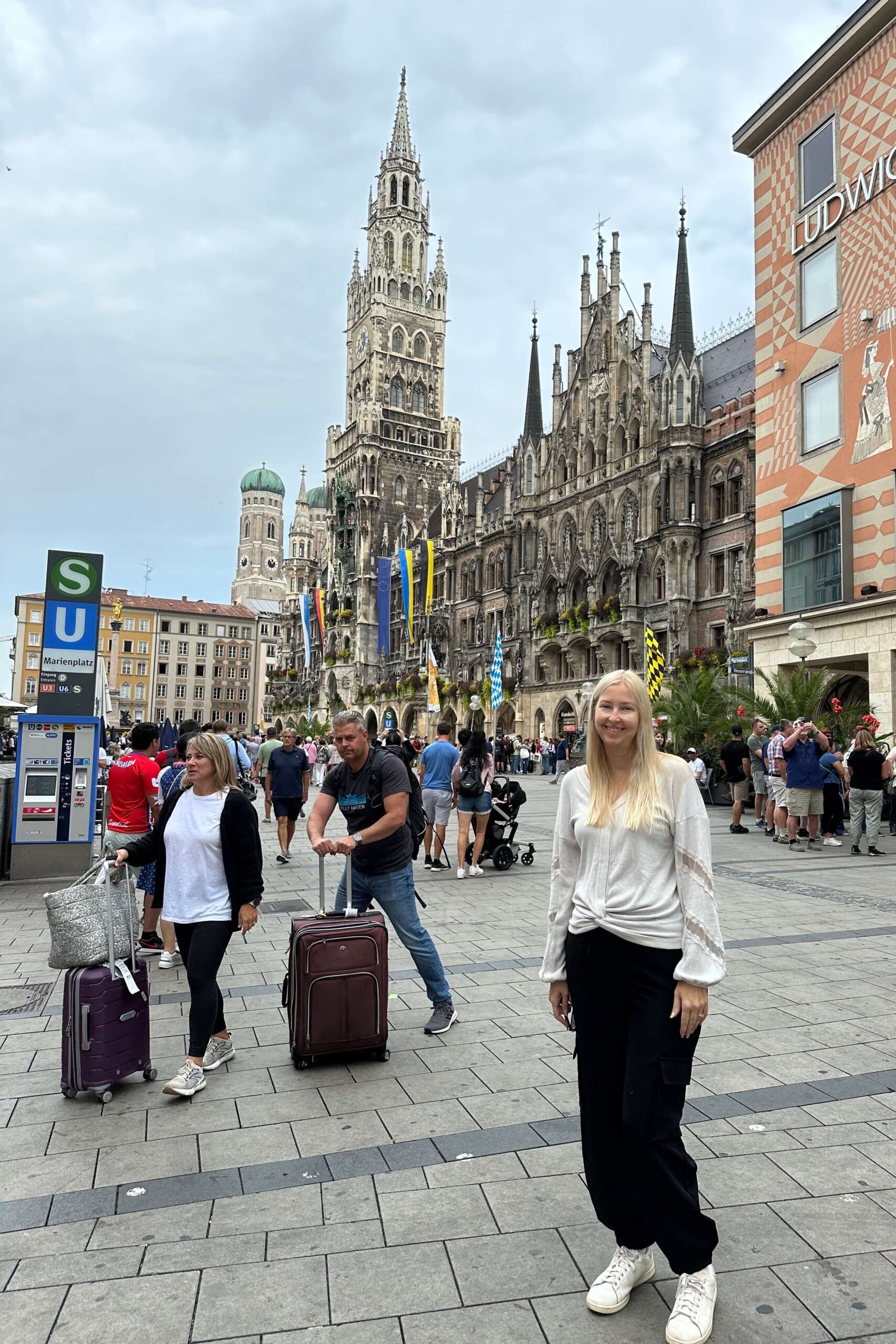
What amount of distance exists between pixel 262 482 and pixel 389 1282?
5787 inches

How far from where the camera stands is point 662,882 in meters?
2.69

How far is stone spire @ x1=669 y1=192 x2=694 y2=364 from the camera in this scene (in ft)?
128

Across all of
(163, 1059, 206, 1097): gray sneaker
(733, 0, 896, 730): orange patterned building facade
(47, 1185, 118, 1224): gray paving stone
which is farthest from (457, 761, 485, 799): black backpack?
(733, 0, 896, 730): orange patterned building facade

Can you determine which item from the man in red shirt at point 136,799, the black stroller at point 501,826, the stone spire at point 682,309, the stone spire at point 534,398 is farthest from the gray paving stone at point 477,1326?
the stone spire at point 534,398

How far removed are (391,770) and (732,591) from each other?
32158 millimetres

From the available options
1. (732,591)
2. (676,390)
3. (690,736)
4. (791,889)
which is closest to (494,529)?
(676,390)

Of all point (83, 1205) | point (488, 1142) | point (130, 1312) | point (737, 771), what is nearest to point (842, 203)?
point (737, 771)

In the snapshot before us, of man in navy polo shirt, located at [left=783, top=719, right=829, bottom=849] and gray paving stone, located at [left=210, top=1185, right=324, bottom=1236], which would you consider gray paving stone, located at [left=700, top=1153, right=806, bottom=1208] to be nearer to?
gray paving stone, located at [left=210, top=1185, right=324, bottom=1236]

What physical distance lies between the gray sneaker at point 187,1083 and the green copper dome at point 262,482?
144 metres

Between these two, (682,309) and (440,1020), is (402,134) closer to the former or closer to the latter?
(682,309)

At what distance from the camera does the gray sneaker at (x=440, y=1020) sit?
5195 mm

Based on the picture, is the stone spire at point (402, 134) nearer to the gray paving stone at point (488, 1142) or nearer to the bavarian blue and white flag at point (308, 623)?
the bavarian blue and white flag at point (308, 623)

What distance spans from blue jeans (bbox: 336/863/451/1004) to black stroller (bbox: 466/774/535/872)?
645cm

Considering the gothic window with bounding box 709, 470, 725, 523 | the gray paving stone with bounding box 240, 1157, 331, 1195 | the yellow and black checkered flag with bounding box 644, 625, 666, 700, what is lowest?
the gray paving stone with bounding box 240, 1157, 331, 1195
